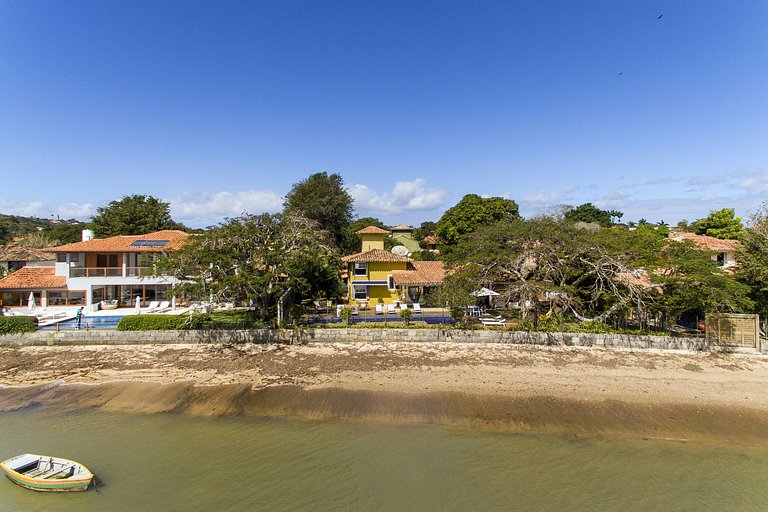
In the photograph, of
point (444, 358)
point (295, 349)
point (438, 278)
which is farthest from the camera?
point (438, 278)

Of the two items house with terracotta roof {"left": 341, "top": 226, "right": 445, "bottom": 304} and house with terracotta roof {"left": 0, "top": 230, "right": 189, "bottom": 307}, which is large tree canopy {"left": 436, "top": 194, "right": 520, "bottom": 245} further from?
house with terracotta roof {"left": 0, "top": 230, "right": 189, "bottom": 307}

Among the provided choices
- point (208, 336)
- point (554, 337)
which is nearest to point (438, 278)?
point (554, 337)

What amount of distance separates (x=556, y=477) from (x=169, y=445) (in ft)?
41.7

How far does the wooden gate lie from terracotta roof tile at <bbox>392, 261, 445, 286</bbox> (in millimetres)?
16717

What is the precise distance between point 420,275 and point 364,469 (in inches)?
884

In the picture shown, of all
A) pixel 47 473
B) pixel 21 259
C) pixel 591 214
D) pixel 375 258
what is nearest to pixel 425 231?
pixel 591 214

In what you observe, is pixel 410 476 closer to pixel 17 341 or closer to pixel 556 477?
pixel 556 477

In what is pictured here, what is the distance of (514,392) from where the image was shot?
16.9 meters

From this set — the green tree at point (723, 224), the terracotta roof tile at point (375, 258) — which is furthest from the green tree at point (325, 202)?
the green tree at point (723, 224)

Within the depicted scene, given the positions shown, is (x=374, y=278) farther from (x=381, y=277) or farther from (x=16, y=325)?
(x=16, y=325)

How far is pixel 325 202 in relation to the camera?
154 feet

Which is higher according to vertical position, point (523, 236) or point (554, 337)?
point (523, 236)

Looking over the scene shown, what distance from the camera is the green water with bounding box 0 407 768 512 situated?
10719mm

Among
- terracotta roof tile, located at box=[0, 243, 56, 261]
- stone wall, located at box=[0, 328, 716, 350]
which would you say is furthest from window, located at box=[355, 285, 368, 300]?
terracotta roof tile, located at box=[0, 243, 56, 261]
